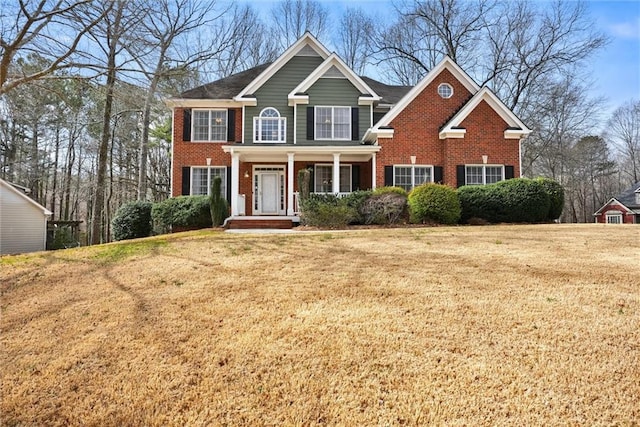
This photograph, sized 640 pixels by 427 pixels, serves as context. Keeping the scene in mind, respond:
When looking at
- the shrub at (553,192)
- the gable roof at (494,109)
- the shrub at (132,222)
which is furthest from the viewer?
the shrub at (132,222)

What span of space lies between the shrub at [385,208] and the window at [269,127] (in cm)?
642

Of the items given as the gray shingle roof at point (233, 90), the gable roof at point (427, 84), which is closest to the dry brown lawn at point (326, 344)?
the gable roof at point (427, 84)

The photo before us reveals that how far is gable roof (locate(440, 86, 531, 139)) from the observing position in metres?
15.2

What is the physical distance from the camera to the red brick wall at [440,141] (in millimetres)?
15391

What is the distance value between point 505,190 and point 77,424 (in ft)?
44.1

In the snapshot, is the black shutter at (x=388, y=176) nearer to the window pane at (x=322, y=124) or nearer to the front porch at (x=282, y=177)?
the front porch at (x=282, y=177)

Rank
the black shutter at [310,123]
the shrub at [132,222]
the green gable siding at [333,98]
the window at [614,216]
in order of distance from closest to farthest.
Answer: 1. the shrub at [132,222]
2. the black shutter at [310,123]
3. the green gable siding at [333,98]
4. the window at [614,216]

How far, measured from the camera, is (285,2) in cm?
3022

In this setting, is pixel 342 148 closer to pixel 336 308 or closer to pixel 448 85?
pixel 448 85

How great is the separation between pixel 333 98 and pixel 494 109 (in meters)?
7.04

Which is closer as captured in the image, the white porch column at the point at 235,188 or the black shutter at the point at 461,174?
the white porch column at the point at 235,188

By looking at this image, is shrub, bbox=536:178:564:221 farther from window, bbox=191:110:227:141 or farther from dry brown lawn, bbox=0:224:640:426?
window, bbox=191:110:227:141

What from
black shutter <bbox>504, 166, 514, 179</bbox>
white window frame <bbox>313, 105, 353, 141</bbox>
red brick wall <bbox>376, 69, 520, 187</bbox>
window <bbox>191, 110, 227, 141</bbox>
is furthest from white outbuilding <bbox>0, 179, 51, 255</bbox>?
black shutter <bbox>504, 166, 514, 179</bbox>

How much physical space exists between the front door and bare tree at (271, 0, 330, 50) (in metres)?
16.9
